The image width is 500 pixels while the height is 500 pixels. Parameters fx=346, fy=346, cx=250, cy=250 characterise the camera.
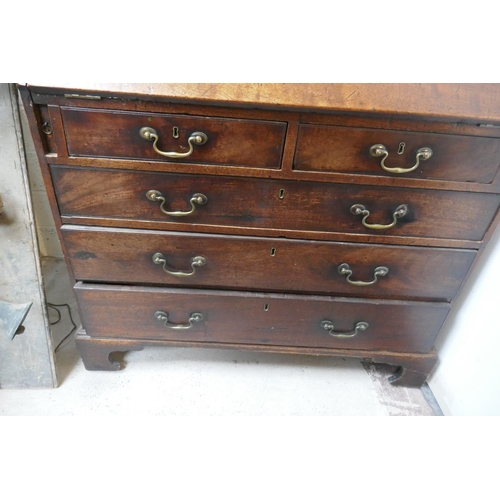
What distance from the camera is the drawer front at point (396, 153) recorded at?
29.5 inches

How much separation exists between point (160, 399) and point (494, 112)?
1166 millimetres

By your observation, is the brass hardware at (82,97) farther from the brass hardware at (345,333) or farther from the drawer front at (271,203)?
the brass hardware at (345,333)

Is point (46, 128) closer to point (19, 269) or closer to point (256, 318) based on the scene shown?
point (19, 269)

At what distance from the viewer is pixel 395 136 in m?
0.75

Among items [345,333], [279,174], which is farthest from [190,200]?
[345,333]

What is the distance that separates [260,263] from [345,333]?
0.36 meters

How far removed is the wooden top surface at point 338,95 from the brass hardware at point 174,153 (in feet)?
0.21

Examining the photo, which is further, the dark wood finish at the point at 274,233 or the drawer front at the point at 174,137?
the dark wood finish at the point at 274,233

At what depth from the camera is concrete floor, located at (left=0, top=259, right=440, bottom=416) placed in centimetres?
108

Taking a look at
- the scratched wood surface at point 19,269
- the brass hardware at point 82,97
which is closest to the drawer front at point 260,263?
the scratched wood surface at point 19,269

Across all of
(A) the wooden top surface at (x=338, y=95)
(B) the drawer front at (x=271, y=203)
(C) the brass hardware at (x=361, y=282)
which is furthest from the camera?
(C) the brass hardware at (x=361, y=282)

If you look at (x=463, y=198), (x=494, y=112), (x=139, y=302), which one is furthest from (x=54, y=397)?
(x=494, y=112)

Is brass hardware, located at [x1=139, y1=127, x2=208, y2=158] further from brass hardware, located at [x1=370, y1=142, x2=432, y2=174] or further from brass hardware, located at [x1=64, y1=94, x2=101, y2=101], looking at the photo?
brass hardware, located at [x1=370, y1=142, x2=432, y2=174]

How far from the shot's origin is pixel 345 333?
105 centimetres
